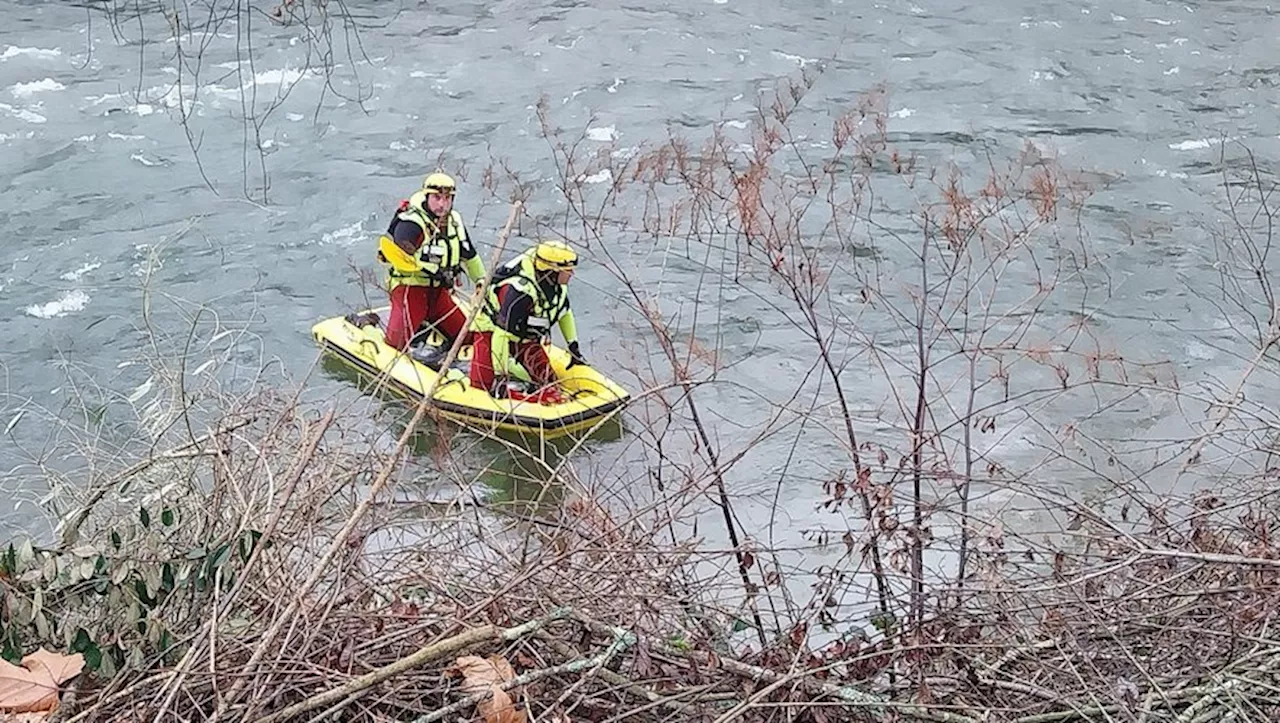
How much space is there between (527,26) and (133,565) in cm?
1324

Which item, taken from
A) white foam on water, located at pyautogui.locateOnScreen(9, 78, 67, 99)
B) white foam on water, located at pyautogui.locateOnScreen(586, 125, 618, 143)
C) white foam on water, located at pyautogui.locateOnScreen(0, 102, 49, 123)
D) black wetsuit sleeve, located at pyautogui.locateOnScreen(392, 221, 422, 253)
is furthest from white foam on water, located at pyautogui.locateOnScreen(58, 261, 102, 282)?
white foam on water, located at pyautogui.locateOnScreen(586, 125, 618, 143)

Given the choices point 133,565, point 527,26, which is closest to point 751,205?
point 133,565

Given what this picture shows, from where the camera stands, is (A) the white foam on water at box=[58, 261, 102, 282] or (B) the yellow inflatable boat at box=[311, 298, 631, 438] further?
(A) the white foam on water at box=[58, 261, 102, 282]

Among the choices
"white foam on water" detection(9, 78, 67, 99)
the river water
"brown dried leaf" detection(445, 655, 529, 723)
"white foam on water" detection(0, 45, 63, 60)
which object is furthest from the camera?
"white foam on water" detection(0, 45, 63, 60)

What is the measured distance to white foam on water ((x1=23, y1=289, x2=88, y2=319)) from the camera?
33.9 feet

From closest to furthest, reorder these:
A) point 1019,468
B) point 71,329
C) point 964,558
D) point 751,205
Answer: point 964,558 → point 751,205 → point 1019,468 → point 71,329

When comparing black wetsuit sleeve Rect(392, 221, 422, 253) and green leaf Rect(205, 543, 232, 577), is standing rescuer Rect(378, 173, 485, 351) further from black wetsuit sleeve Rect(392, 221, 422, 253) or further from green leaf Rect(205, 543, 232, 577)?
green leaf Rect(205, 543, 232, 577)

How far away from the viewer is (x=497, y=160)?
41.6ft

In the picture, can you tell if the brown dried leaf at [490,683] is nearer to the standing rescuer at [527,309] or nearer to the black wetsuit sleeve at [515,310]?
the standing rescuer at [527,309]

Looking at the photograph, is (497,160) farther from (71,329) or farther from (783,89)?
(71,329)

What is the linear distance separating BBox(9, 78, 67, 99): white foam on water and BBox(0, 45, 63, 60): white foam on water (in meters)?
0.77

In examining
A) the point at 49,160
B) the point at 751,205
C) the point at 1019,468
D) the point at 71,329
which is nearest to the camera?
the point at 751,205

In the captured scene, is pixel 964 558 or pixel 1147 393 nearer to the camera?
pixel 964 558

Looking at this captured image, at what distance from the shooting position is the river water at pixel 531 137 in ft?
32.6
